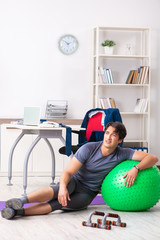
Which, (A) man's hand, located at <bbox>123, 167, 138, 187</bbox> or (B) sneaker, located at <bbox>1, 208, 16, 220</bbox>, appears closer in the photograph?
(B) sneaker, located at <bbox>1, 208, 16, 220</bbox>

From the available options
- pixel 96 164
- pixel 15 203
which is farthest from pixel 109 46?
pixel 15 203

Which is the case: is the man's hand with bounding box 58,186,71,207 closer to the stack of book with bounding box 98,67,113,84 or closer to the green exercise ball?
the green exercise ball

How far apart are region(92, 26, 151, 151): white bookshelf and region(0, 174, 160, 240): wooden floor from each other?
289cm

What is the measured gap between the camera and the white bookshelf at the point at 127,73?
20.5 feet

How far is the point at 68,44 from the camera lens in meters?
6.13

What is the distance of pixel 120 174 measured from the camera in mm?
3402

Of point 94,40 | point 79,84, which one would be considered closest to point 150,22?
point 94,40

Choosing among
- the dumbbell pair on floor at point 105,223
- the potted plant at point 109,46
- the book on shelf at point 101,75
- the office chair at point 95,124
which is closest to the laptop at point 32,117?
the office chair at point 95,124

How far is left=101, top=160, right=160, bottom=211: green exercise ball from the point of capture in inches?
131

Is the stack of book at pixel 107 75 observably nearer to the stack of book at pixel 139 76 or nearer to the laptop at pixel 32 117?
the stack of book at pixel 139 76

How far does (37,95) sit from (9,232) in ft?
11.3

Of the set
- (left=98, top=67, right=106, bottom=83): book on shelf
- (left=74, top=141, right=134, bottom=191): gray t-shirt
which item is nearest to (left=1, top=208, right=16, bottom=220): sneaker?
Answer: (left=74, top=141, right=134, bottom=191): gray t-shirt

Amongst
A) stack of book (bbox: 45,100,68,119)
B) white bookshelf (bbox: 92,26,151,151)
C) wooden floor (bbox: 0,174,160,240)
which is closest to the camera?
wooden floor (bbox: 0,174,160,240)

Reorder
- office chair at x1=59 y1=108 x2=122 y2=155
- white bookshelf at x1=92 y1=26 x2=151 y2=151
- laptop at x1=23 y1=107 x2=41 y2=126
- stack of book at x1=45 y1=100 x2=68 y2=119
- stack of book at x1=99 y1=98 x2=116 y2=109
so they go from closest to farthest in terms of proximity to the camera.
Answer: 1. office chair at x1=59 y1=108 x2=122 y2=155
2. laptop at x1=23 y1=107 x2=41 y2=126
3. stack of book at x1=45 y1=100 x2=68 y2=119
4. stack of book at x1=99 y1=98 x2=116 y2=109
5. white bookshelf at x1=92 y1=26 x2=151 y2=151
